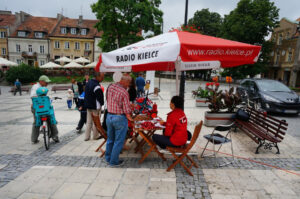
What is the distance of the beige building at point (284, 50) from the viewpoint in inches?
1329

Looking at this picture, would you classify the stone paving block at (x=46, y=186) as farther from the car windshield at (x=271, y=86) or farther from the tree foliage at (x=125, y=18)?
the tree foliage at (x=125, y=18)

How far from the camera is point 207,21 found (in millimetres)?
43094

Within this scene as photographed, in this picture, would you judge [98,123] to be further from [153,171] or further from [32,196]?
[32,196]

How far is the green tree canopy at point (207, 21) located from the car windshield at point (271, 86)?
3526 centimetres

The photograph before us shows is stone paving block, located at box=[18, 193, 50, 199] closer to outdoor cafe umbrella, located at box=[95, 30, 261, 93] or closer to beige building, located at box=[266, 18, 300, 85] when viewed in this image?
outdoor cafe umbrella, located at box=[95, 30, 261, 93]

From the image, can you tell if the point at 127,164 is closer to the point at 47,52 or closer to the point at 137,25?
the point at 137,25

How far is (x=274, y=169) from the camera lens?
4.04 m

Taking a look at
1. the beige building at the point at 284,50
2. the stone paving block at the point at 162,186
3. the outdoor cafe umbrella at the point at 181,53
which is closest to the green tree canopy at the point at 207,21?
the beige building at the point at 284,50

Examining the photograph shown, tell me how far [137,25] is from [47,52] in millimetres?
23824

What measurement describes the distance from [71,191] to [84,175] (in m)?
0.49

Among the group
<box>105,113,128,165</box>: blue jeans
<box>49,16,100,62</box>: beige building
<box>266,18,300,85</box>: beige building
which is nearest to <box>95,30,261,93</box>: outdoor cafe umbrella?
<box>105,113,128,165</box>: blue jeans

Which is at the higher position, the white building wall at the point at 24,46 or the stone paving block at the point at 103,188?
the white building wall at the point at 24,46

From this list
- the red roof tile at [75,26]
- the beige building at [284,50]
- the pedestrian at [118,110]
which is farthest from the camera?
the red roof tile at [75,26]

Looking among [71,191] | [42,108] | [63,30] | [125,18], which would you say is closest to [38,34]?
[63,30]
